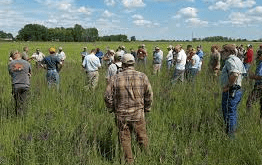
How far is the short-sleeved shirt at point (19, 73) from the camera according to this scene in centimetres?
678

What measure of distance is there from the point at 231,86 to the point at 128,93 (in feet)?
6.65

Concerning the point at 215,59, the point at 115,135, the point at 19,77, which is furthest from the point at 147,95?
the point at 215,59

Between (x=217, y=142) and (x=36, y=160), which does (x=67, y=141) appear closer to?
(x=36, y=160)

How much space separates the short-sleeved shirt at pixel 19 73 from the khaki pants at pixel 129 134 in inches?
138

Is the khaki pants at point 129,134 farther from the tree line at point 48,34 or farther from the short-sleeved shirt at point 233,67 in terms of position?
the tree line at point 48,34

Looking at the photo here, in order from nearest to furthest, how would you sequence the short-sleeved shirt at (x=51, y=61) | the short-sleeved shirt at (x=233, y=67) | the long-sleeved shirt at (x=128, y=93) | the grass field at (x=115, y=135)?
the grass field at (x=115, y=135)
the long-sleeved shirt at (x=128, y=93)
the short-sleeved shirt at (x=233, y=67)
the short-sleeved shirt at (x=51, y=61)

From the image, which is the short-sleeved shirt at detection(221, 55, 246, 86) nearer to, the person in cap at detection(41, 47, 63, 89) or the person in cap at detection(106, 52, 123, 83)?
the person in cap at detection(106, 52, 123, 83)

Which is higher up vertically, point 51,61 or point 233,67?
point 233,67

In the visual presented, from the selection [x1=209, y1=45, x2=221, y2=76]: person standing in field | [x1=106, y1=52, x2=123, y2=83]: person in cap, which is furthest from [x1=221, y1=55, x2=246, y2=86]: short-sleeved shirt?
[x1=209, y1=45, x2=221, y2=76]: person standing in field

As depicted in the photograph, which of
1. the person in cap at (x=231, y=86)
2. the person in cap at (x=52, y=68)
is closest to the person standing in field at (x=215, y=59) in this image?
the person in cap at (x=231, y=86)

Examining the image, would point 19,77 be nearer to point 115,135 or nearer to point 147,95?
point 115,135

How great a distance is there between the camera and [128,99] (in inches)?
167

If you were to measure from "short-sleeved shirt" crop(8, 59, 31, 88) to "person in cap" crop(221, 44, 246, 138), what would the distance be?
178 inches

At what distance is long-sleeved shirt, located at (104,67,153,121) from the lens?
13.8ft
